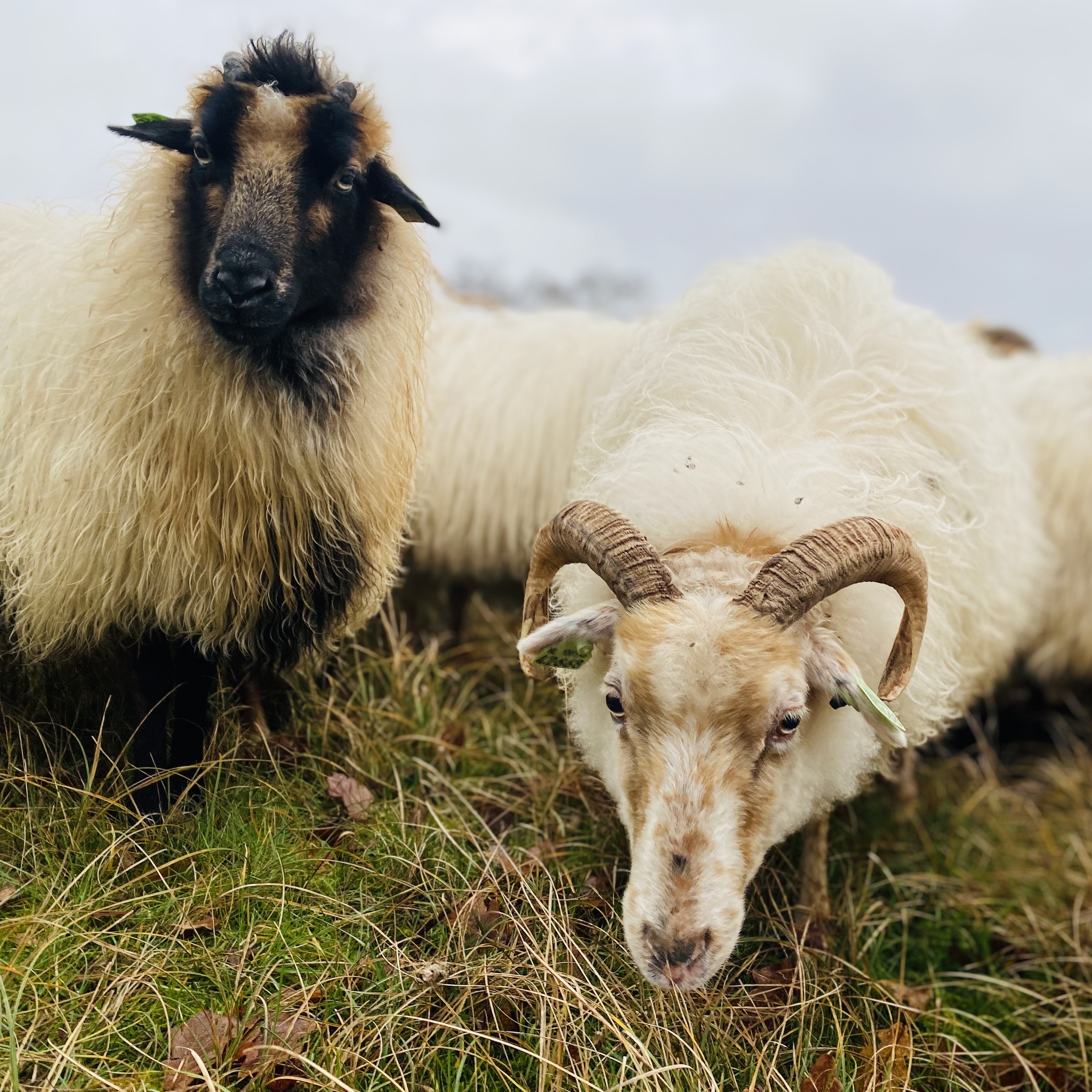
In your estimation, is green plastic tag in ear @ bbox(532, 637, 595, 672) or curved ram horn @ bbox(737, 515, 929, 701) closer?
curved ram horn @ bbox(737, 515, 929, 701)

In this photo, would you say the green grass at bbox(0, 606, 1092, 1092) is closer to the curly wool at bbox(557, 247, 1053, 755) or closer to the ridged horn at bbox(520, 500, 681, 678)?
the curly wool at bbox(557, 247, 1053, 755)

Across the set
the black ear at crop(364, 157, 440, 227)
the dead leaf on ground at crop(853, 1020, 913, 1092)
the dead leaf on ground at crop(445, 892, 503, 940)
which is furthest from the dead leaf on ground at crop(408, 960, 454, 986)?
the black ear at crop(364, 157, 440, 227)

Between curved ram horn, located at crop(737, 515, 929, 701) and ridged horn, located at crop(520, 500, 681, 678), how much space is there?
277mm

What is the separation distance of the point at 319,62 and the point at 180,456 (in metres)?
1.32

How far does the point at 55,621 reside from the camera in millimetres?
3137

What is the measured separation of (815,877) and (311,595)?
7.41 feet

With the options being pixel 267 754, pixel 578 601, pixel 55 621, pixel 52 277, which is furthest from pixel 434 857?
pixel 52 277

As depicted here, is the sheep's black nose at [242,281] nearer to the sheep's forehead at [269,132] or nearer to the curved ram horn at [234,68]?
the sheep's forehead at [269,132]

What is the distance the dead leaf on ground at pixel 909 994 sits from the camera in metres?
3.56

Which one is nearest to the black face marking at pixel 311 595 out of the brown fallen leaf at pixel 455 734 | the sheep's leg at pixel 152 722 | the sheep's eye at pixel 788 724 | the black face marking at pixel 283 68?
the sheep's leg at pixel 152 722

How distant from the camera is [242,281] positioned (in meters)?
2.73

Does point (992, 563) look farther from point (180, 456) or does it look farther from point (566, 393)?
point (180, 456)

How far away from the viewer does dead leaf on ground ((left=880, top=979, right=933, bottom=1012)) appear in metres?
3.56

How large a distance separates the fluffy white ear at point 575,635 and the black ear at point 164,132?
1.83m
